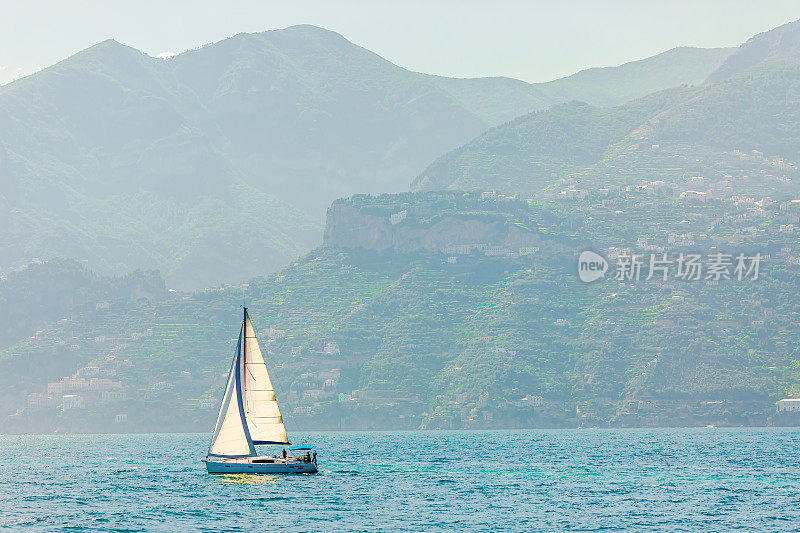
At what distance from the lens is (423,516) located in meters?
110

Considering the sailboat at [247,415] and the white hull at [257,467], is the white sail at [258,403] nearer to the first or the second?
the sailboat at [247,415]

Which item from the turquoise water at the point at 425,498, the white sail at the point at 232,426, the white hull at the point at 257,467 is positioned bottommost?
the turquoise water at the point at 425,498

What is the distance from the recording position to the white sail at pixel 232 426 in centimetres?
13127

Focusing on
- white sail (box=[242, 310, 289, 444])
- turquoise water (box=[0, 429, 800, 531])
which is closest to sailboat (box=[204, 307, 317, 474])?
white sail (box=[242, 310, 289, 444])

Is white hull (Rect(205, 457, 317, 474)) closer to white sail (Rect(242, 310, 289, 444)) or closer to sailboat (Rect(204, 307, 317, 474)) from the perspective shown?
sailboat (Rect(204, 307, 317, 474))

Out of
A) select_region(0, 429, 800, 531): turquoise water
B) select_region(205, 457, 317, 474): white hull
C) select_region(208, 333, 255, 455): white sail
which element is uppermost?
select_region(208, 333, 255, 455): white sail

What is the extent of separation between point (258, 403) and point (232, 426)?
3.82 meters

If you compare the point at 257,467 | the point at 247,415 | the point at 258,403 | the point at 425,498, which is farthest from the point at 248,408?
the point at 425,498

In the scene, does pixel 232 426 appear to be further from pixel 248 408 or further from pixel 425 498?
pixel 425 498

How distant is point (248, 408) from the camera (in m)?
132

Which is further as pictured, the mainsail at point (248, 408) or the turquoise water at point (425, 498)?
the mainsail at point (248, 408)

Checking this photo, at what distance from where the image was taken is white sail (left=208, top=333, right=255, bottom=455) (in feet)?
431

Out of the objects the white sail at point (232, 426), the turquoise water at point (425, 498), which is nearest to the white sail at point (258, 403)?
the white sail at point (232, 426)

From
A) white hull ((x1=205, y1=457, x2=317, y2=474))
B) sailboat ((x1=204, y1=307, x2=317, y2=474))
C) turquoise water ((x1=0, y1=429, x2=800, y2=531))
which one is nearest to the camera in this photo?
turquoise water ((x1=0, y1=429, x2=800, y2=531))
